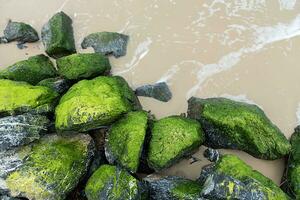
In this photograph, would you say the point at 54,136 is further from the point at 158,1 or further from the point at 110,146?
the point at 158,1

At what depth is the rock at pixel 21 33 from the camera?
34.3 ft

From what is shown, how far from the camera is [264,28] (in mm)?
10109

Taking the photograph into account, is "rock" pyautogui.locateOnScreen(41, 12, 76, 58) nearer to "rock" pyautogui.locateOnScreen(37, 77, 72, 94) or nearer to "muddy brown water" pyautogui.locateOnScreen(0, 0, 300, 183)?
"muddy brown water" pyautogui.locateOnScreen(0, 0, 300, 183)

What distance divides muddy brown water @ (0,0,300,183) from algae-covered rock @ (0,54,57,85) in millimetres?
641

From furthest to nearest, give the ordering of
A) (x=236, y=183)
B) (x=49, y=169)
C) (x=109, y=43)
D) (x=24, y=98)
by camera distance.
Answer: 1. (x=109, y=43)
2. (x=24, y=98)
3. (x=49, y=169)
4. (x=236, y=183)

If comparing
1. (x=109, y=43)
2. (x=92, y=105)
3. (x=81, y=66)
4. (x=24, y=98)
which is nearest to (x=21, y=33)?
(x=81, y=66)

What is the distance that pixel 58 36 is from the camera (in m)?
10.1

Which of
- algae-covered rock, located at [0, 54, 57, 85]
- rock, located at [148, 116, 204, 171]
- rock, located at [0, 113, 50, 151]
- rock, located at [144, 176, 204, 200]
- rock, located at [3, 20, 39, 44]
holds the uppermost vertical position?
rock, located at [3, 20, 39, 44]

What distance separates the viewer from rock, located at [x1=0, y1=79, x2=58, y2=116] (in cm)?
880

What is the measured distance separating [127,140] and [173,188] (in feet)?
4.05

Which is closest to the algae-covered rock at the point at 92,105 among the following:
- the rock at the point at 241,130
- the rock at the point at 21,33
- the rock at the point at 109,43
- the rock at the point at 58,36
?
the rock at the point at 109,43

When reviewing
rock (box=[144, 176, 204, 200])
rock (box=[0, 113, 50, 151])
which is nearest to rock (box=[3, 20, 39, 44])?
rock (box=[0, 113, 50, 151])

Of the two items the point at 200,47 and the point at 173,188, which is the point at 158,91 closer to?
the point at 200,47

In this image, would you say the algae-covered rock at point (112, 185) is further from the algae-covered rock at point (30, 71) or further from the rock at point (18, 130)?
the algae-covered rock at point (30, 71)
